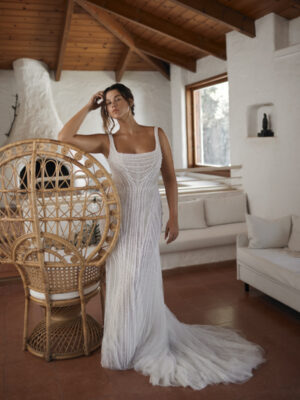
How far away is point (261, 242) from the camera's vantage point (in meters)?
3.47

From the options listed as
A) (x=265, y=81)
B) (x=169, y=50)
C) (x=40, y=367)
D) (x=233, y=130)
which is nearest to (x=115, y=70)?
(x=169, y=50)

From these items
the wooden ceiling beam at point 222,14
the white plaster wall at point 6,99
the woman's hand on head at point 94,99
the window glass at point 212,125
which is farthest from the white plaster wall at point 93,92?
the woman's hand on head at point 94,99

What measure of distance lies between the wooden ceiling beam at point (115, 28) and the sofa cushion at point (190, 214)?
2.62 metres

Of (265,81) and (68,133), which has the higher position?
(265,81)

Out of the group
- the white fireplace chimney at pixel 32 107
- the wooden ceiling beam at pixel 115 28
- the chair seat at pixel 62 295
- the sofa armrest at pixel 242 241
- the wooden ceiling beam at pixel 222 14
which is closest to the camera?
the chair seat at pixel 62 295

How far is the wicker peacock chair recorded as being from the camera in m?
2.21

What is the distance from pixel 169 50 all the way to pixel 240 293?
4.28m

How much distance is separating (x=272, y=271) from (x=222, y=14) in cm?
267

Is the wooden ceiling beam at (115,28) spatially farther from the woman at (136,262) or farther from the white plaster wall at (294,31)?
the woman at (136,262)

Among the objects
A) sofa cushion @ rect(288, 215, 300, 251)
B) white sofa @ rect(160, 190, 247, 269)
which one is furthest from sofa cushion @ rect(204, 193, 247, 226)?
sofa cushion @ rect(288, 215, 300, 251)

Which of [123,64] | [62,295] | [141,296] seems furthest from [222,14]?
[62,295]

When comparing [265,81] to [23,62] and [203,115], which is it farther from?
[23,62]

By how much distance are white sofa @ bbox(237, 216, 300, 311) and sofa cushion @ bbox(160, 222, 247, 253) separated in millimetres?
713

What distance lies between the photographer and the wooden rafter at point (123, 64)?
6666 mm
